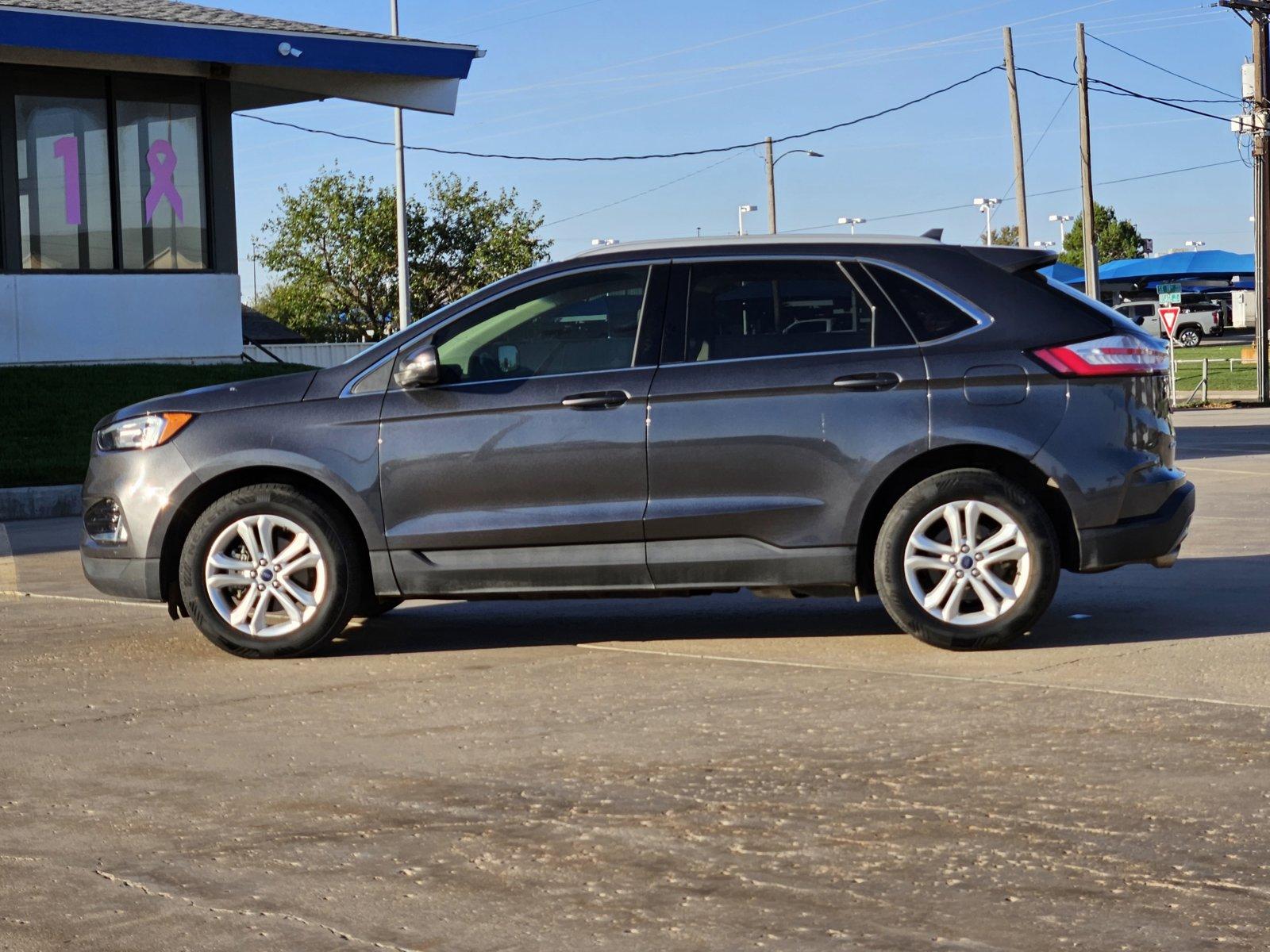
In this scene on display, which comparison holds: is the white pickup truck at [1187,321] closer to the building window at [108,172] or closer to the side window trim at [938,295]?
the building window at [108,172]

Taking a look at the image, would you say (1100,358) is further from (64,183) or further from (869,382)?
(64,183)

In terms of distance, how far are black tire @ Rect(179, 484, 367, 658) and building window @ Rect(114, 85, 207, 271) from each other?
17804mm

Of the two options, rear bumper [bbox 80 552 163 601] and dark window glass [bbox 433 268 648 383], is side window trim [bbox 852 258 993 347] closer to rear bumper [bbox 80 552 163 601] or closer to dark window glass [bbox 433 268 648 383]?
dark window glass [bbox 433 268 648 383]

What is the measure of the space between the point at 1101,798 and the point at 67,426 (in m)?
15.9

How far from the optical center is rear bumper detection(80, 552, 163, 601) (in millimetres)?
7680

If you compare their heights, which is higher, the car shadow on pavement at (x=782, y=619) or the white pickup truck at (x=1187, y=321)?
the white pickup truck at (x=1187, y=321)

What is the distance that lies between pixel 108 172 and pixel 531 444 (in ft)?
60.4

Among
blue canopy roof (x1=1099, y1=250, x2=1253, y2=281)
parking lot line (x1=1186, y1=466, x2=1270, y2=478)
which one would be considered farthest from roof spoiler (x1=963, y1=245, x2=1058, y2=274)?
blue canopy roof (x1=1099, y1=250, x2=1253, y2=281)

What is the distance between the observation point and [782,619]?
28.4 ft

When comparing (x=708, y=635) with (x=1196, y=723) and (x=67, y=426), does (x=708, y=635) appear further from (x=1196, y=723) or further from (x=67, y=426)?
(x=67, y=426)

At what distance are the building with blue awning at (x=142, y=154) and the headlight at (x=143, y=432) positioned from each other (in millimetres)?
15390

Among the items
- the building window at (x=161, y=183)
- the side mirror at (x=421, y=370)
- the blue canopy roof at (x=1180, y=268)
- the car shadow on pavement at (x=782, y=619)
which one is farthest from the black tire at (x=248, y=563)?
the blue canopy roof at (x=1180, y=268)

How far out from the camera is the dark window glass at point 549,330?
24.7 ft

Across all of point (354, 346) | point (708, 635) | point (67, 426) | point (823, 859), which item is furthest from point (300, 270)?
point (823, 859)
